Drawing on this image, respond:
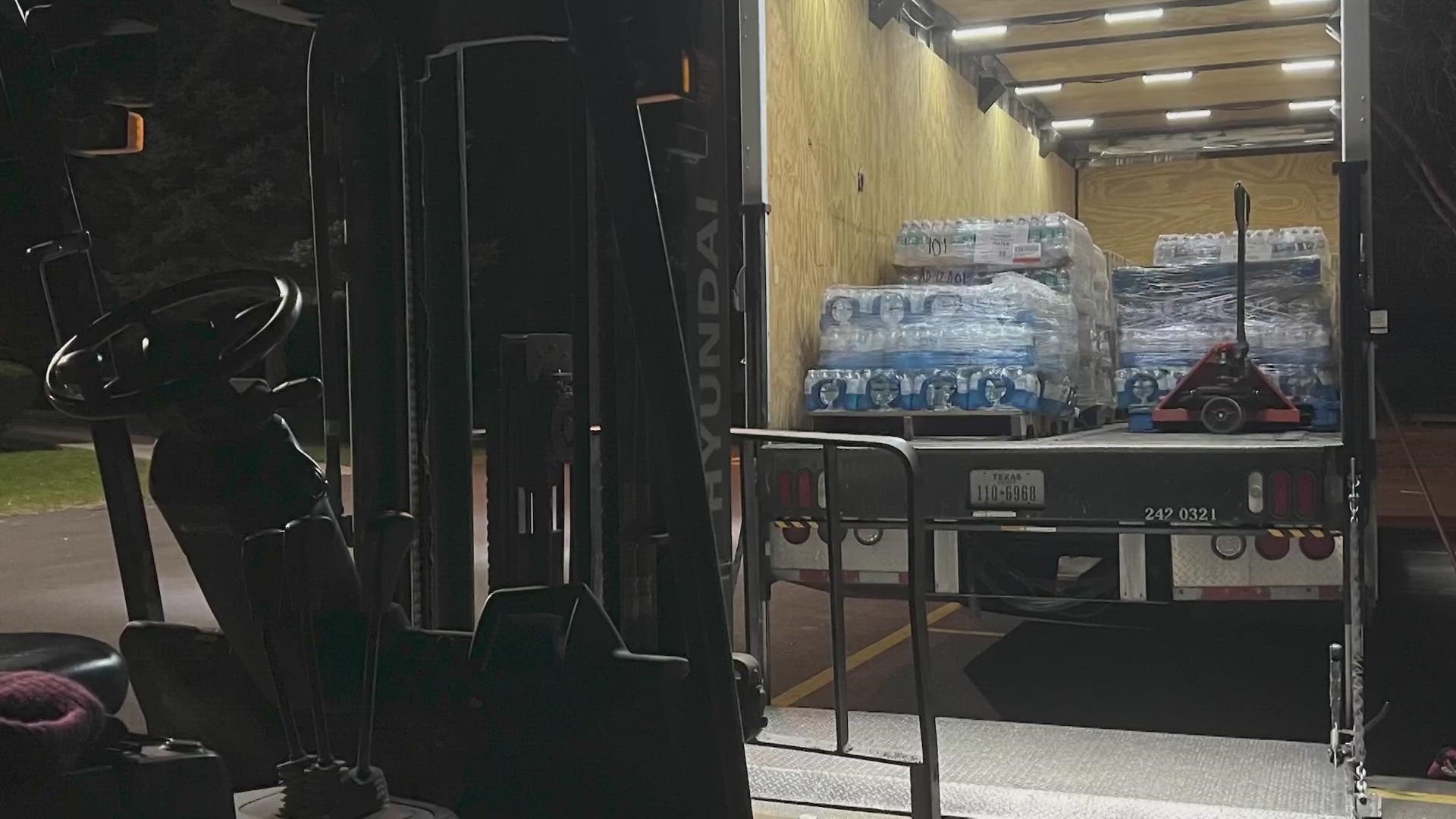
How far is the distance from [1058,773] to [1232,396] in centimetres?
209

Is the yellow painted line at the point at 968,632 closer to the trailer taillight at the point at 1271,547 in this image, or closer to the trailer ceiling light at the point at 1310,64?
the trailer taillight at the point at 1271,547

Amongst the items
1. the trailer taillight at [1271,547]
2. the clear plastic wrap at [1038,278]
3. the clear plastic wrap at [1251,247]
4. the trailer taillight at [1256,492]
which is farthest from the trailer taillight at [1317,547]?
the clear plastic wrap at [1251,247]

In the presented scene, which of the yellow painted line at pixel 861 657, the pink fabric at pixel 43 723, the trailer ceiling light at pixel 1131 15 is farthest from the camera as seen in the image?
the trailer ceiling light at pixel 1131 15

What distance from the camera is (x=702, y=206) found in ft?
7.97

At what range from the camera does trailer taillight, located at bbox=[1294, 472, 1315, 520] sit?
4.36 meters

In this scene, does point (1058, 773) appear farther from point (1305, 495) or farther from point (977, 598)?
point (1305, 495)

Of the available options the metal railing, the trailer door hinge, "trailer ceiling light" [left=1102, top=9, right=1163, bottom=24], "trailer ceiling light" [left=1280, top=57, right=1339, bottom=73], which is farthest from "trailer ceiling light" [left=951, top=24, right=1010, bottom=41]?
the metal railing

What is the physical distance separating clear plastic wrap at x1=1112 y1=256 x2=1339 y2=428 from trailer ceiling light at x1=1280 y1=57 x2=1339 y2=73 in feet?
12.4

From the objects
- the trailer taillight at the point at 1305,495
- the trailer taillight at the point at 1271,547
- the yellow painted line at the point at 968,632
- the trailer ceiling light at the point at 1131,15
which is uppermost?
the trailer ceiling light at the point at 1131,15

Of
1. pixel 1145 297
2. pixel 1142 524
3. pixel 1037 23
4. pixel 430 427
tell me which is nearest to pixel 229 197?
pixel 1037 23

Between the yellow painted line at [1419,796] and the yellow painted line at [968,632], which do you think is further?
the yellow painted line at [968,632]

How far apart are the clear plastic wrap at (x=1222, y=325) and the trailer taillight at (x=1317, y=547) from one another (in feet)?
4.70

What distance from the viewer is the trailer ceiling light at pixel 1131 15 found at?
26.8 ft

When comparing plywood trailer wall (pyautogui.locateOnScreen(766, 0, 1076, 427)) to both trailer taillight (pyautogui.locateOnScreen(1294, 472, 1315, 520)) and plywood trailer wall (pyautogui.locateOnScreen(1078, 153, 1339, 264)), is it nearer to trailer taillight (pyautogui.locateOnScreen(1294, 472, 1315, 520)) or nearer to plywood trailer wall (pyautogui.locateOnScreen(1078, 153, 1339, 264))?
trailer taillight (pyautogui.locateOnScreen(1294, 472, 1315, 520))
